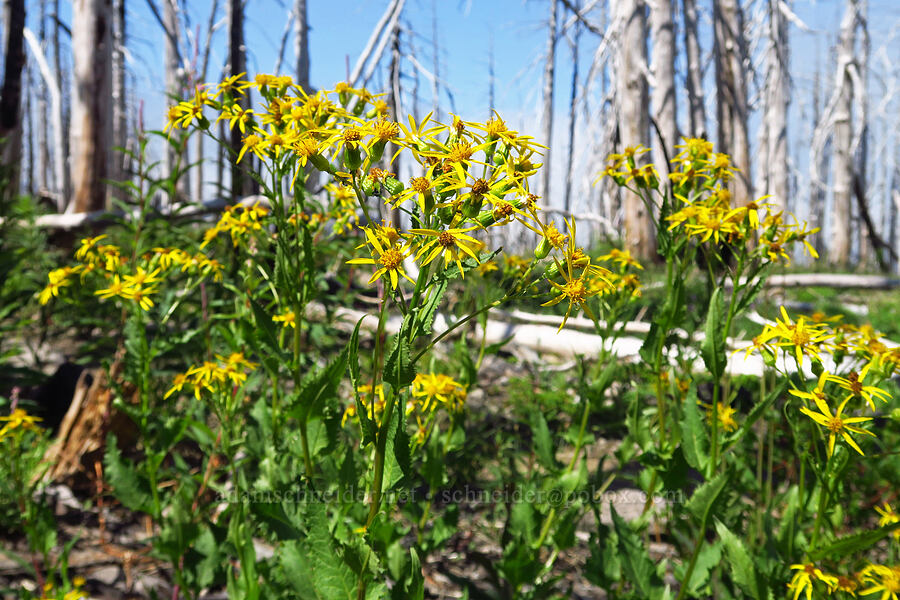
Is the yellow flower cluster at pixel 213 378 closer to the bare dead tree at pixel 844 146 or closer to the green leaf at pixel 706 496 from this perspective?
the green leaf at pixel 706 496

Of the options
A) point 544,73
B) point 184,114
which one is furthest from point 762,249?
point 544,73

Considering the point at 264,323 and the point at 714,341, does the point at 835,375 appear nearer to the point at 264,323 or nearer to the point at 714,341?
the point at 714,341

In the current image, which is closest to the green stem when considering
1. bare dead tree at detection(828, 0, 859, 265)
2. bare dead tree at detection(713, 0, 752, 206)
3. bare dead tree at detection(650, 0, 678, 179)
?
bare dead tree at detection(650, 0, 678, 179)

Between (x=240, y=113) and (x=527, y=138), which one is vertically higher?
(x=240, y=113)

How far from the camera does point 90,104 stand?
5.31 m

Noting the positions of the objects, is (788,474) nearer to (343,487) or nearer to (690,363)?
(690,363)

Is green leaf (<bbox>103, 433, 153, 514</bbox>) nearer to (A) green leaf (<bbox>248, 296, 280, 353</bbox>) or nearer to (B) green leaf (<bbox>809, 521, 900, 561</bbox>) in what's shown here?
(A) green leaf (<bbox>248, 296, 280, 353</bbox>)

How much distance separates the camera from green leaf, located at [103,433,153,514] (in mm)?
1697

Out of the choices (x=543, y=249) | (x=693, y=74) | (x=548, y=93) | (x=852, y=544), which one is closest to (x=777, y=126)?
(x=693, y=74)

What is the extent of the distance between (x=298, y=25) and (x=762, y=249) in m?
5.63

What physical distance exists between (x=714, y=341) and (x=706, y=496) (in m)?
0.36

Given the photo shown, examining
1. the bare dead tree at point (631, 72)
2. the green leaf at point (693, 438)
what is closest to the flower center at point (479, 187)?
the green leaf at point (693, 438)

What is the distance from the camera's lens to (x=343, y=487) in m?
1.27

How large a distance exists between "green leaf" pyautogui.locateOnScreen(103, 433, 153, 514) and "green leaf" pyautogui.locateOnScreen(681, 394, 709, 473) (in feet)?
4.92
